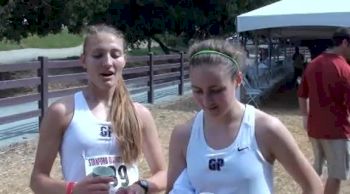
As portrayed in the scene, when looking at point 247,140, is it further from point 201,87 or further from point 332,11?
point 332,11

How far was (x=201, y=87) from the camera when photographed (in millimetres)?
2564

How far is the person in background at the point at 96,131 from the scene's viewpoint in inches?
115

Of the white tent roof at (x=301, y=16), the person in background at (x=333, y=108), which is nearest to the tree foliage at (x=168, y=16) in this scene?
the white tent roof at (x=301, y=16)

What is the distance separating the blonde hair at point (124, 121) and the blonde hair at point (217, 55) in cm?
45

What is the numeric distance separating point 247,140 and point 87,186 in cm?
60

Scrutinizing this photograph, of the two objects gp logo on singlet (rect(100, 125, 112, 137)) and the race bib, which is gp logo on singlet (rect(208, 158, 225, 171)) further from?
gp logo on singlet (rect(100, 125, 112, 137))

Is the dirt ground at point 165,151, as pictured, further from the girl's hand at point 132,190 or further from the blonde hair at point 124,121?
the girl's hand at point 132,190

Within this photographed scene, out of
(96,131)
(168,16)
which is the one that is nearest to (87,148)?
(96,131)

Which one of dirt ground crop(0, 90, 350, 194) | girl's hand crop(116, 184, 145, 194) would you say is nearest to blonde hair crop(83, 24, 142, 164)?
girl's hand crop(116, 184, 145, 194)

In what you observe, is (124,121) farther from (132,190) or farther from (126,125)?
(132,190)

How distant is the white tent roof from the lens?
51.0 ft

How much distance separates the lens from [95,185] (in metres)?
2.65

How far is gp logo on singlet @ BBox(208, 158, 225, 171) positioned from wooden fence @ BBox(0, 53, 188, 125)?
13.6ft

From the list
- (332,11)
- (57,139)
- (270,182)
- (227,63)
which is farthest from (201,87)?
(332,11)
